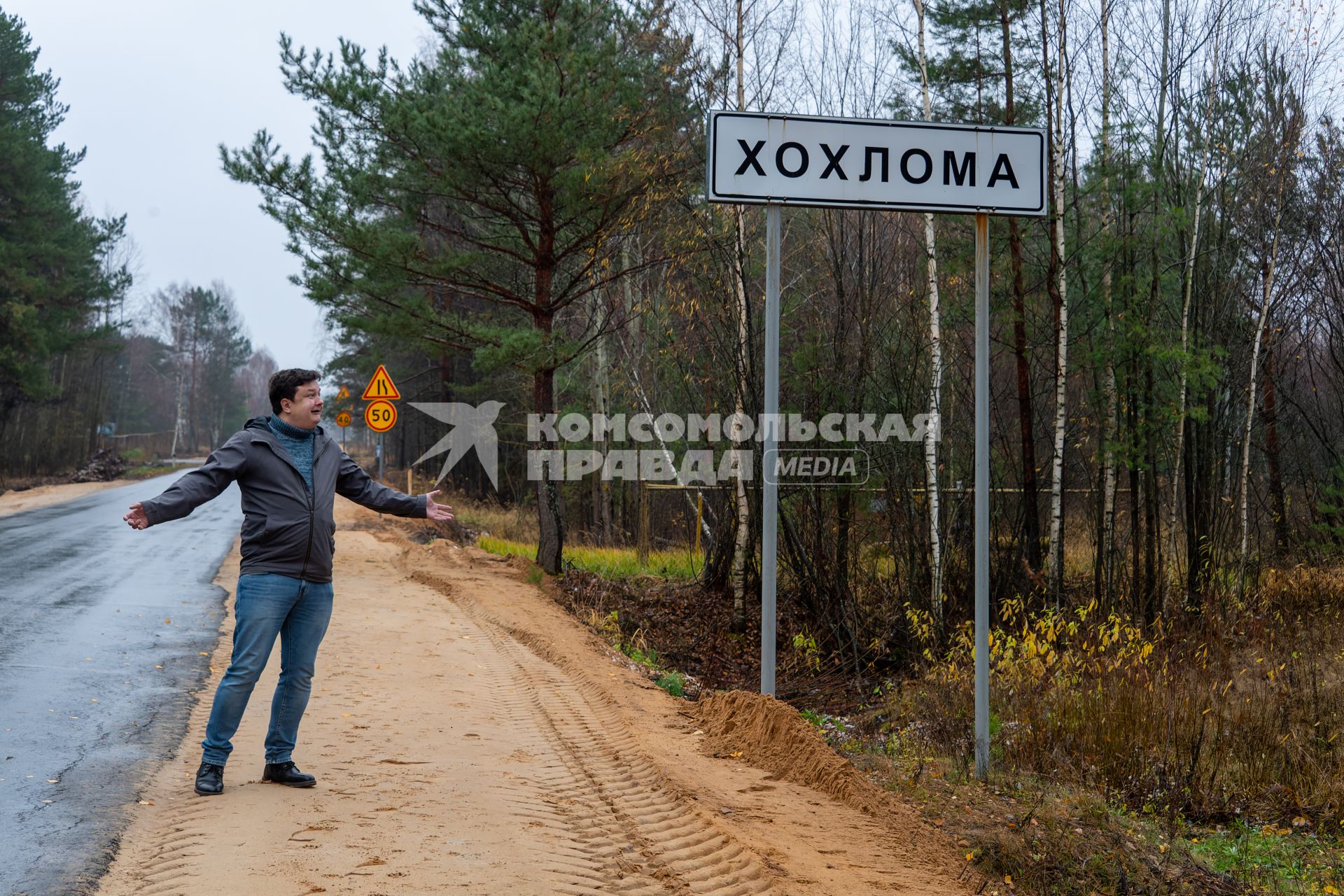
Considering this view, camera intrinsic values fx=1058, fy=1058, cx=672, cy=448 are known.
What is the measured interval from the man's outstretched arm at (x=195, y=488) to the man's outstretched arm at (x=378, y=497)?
1.83ft

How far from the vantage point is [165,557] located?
16.8 metres

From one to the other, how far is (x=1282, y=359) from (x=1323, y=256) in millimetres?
2636

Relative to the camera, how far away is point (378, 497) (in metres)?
5.61

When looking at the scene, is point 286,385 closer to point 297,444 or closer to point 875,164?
point 297,444

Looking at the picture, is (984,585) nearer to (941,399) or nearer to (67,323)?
(941,399)

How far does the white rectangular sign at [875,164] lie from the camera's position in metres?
5.62

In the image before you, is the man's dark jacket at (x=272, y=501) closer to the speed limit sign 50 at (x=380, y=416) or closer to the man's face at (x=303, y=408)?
the man's face at (x=303, y=408)

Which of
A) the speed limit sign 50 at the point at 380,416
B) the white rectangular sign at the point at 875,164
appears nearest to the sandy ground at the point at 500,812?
the white rectangular sign at the point at 875,164

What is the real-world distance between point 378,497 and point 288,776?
1.46m

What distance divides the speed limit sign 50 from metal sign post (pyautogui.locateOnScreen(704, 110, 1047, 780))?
15.2 m

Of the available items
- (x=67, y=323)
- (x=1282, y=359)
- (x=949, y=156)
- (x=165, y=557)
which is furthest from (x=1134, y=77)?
(x=67, y=323)

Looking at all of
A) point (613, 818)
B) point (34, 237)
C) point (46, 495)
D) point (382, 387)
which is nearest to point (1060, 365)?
point (613, 818)

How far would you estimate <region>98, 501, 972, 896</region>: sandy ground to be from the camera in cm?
411

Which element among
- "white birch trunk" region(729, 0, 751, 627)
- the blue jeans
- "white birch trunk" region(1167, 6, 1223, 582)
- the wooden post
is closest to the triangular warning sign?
the wooden post
